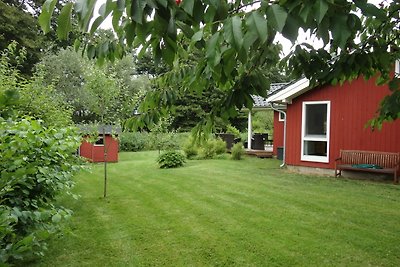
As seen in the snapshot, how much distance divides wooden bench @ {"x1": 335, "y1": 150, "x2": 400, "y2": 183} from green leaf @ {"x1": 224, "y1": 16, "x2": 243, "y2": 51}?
10.1 metres

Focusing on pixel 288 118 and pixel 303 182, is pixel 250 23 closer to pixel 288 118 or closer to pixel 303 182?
pixel 303 182

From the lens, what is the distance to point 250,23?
103 centimetres

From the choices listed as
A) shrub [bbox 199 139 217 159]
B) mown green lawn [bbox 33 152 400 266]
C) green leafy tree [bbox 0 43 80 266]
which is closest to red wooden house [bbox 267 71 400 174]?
mown green lawn [bbox 33 152 400 266]

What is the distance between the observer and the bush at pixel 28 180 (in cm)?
197

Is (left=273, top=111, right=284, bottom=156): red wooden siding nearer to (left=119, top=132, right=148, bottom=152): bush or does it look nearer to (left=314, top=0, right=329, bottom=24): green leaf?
(left=119, top=132, right=148, bottom=152): bush

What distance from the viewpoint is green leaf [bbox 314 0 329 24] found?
1.12 m

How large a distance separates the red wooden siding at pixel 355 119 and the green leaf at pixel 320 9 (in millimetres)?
10266

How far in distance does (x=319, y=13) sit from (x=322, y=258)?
3.92m

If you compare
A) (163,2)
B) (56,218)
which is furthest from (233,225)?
(163,2)

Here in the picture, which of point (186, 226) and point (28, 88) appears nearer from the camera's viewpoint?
point (186, 226)

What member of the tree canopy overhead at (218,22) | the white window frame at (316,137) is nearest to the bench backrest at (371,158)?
the white window frame at (316,137)

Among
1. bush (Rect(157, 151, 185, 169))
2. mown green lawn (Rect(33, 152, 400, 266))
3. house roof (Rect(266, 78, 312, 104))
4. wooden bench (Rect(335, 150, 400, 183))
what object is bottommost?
mown green lawn (Rect(33, 152, 400, 266))

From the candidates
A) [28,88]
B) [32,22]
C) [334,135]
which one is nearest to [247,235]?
[28,88]

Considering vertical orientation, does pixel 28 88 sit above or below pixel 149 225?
above
